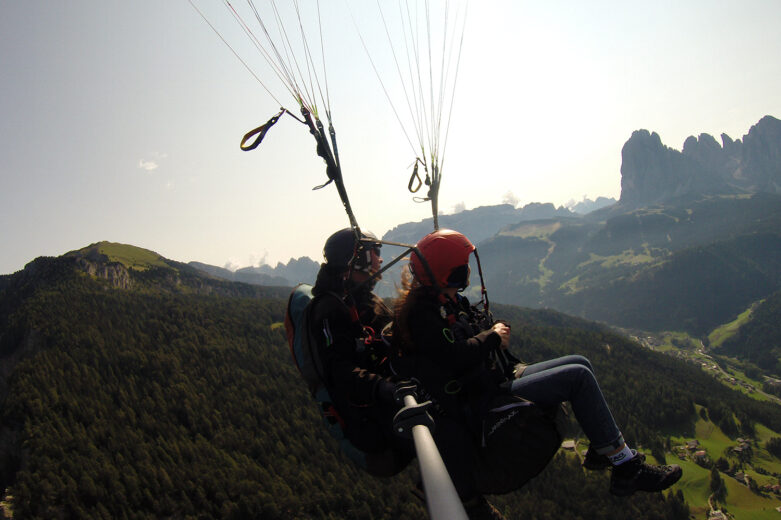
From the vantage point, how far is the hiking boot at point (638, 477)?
13.1ft

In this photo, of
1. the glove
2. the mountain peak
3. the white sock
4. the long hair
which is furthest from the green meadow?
the mountain peak

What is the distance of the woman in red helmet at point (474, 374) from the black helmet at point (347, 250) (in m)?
0.98

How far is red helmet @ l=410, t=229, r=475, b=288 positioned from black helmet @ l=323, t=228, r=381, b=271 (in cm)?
Result: 75

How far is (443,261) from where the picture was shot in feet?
14.8

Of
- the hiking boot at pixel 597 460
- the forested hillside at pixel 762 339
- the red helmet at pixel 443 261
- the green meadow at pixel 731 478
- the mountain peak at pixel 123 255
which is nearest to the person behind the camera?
the hiking boot at pixel 597 460

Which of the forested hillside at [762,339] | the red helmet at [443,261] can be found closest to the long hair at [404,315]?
the red helmet at [443,261]

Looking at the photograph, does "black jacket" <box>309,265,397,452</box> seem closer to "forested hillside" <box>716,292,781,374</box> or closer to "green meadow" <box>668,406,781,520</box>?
"green meadow" <box>668,406,781,520</box>

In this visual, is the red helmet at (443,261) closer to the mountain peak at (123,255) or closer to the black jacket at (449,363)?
the black jacket at (449,363)

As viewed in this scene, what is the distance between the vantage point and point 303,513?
231ft

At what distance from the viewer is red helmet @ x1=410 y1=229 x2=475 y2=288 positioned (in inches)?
177

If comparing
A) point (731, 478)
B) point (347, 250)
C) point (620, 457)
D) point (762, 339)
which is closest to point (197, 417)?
point (347, 250)

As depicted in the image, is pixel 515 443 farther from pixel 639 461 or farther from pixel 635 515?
pixel 635 515

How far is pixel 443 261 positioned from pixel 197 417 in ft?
323

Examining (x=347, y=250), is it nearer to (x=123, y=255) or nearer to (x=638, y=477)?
(x=638, y=477)
